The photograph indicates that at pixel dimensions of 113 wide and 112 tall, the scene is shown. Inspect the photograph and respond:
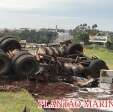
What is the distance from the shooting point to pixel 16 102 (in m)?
12.1

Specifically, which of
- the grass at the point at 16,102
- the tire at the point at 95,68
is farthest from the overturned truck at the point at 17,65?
the tire at the point at 95,68

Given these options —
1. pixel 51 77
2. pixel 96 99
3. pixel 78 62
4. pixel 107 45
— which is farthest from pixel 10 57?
pixel 107 45

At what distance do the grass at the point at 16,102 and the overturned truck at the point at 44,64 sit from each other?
212cm

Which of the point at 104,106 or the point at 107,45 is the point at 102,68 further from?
the point at 107,45

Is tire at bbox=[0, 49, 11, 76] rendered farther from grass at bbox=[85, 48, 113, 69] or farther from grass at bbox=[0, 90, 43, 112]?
grass at bbox=[85, 48, 113, 69]

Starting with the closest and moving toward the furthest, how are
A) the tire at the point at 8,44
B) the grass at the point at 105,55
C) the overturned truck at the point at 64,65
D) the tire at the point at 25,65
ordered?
the tire at the point at 25,65, the overturned truck at the point at 64,65, the tire at the point at 8,44, the grass at the point at 105,55

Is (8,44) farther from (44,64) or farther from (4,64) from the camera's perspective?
(4,64)

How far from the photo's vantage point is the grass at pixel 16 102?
36.4 feet

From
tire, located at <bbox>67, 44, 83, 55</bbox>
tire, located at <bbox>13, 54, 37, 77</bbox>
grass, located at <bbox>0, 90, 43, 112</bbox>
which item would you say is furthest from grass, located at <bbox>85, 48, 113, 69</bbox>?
grass, located at <bbox>0, 90, 43, 112</bbox>

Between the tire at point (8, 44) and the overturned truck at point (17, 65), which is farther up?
the tire at point (8, 44)

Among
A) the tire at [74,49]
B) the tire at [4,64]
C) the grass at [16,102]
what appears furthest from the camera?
the tire at [74,49]

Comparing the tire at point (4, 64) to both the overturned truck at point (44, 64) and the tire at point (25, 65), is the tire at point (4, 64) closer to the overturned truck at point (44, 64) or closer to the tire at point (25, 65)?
the overturned truck at point (44, 64)

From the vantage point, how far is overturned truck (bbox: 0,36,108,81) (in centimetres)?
1569

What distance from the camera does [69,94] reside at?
13.9m
